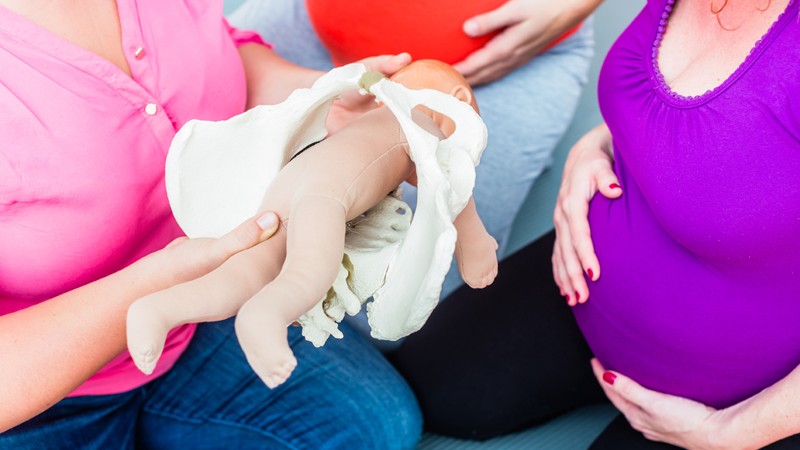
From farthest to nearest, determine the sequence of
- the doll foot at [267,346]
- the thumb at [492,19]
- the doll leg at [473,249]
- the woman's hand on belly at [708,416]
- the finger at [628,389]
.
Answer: the thumb at [492,19], the finger at [628,389], the woman's hand on belly at [708,416], the doll leg at [473,249], the doll foot at [267,346]

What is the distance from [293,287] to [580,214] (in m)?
0.49

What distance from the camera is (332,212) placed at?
0.52 m

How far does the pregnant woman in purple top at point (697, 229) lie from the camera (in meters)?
0.64

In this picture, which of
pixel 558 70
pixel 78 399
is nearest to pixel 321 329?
pixel 78 399

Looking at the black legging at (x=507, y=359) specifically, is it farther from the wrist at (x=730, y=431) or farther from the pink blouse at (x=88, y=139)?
the pink blouse at (x=88, y=139)

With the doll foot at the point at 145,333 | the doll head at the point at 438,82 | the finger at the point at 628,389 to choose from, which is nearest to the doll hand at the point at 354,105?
the doll head at the point at 438,82

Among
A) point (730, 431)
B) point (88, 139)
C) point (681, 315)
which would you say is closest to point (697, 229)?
point (681, 315)

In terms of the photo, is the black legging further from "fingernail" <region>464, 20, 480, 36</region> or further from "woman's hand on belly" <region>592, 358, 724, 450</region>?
"fingernail" <region>464, 20, 480, 36</region>

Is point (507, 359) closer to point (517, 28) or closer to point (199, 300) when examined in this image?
point (517, 28)

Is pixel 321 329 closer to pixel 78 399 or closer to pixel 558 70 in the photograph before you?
pixel 78 399

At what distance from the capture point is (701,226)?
674 mm

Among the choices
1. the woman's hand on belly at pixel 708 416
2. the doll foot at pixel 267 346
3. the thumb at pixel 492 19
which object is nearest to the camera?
the doll foot at pixel 267 346

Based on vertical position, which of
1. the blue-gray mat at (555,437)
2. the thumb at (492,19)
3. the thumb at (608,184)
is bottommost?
the blue-gray mat at (555,437)

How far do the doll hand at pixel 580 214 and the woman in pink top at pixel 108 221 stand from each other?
0.99 feet
